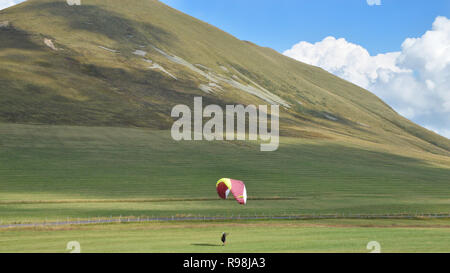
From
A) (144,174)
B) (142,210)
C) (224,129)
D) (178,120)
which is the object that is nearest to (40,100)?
(178,120)

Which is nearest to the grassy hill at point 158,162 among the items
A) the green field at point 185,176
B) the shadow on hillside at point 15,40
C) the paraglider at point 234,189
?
the green field at point 185,176

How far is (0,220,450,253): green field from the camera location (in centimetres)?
2989

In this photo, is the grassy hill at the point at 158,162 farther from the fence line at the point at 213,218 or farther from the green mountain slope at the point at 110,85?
the fence line at the point at 213,218

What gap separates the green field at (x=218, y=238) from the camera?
29.9 meters

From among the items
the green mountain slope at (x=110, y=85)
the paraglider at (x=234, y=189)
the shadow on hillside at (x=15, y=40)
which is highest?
the shadow on hillside at (x=15, y=40)

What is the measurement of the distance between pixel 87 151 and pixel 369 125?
433 ft

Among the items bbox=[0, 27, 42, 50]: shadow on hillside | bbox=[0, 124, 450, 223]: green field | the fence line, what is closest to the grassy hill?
bbox=[0, 124, 450, 223]: green field

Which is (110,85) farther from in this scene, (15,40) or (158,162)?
(158,162)

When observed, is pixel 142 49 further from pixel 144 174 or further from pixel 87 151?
pixel 144 174

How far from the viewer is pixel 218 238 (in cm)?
3594

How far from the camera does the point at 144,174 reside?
81.1 metres

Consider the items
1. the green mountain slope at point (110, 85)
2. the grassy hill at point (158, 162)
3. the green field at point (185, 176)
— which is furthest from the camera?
the green mountain slope at point (110, 85)

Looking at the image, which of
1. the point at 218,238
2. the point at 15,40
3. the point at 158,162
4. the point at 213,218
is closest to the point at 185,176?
the point at 158,162

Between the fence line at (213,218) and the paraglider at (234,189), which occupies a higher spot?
the paraglider at (234,189)
